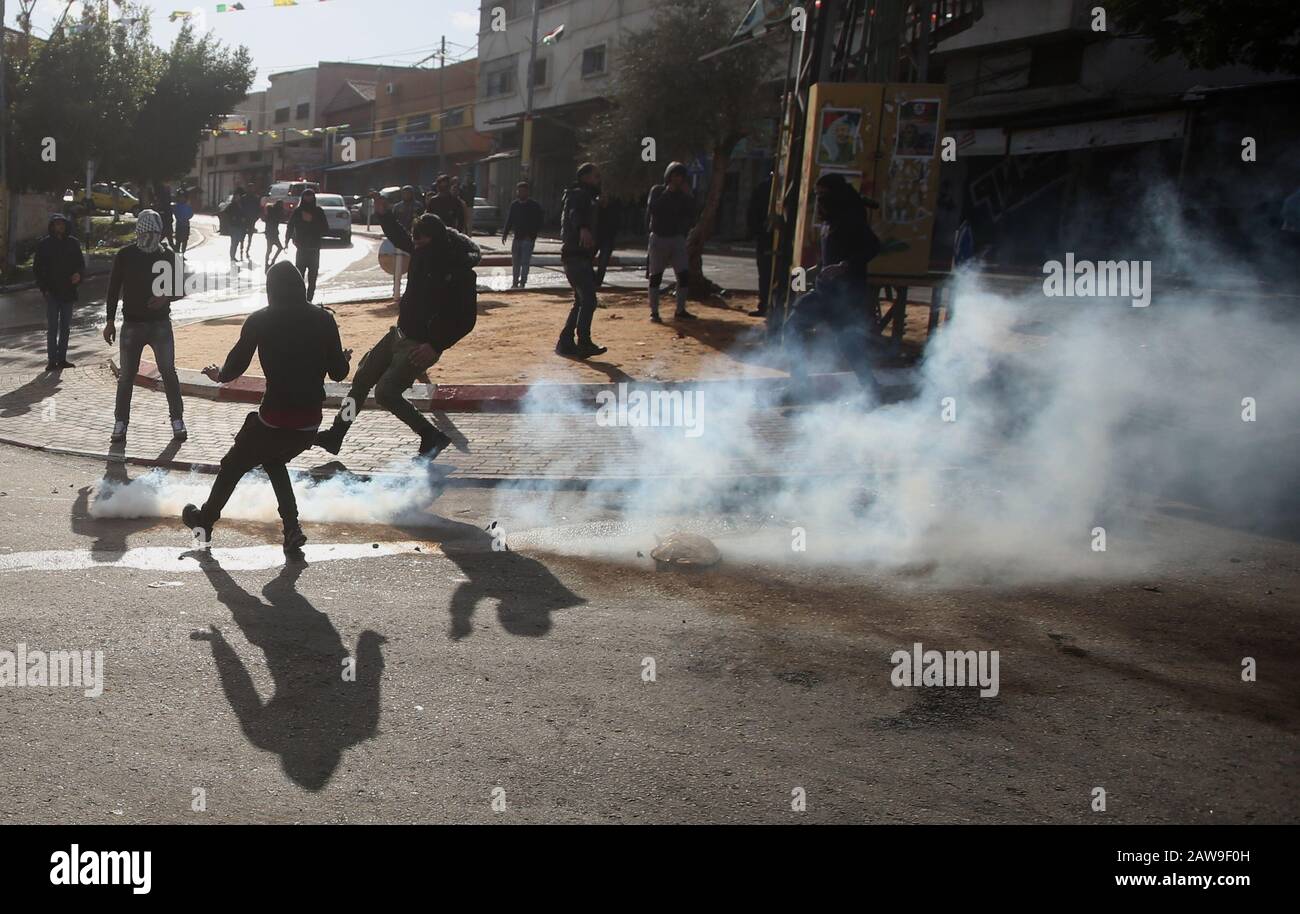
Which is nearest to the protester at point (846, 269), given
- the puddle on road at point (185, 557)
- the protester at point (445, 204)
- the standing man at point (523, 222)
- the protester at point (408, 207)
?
the puddle on road at point (185, 557)

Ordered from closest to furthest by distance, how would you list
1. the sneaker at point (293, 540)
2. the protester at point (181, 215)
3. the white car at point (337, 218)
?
→ the sneaker at point (293, 540)
the protester at point (181, 215)
the white car at point (337, 218)

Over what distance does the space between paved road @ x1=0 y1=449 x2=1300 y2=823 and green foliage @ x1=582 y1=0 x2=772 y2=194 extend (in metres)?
15.2

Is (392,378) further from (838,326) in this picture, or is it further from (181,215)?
(181,215)

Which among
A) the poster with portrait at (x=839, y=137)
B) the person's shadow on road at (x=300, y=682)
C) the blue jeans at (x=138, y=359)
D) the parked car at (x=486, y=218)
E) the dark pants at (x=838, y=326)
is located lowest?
the person's shadow on road at (x=300, y=682)

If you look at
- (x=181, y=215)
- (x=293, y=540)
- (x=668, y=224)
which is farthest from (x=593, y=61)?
(x=293, y=540)

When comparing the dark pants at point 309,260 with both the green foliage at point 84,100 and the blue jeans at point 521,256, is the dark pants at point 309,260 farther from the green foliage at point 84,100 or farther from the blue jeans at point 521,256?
the green foliage at point 84,100

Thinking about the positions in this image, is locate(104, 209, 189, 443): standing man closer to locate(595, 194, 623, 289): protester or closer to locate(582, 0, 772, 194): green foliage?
locate(595, 194, 623, 289): protester

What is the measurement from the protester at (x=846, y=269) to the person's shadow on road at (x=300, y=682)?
5645 mm

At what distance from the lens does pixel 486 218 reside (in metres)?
44.2

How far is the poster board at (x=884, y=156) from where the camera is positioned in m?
11.1

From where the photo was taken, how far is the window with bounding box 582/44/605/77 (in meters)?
45.2
